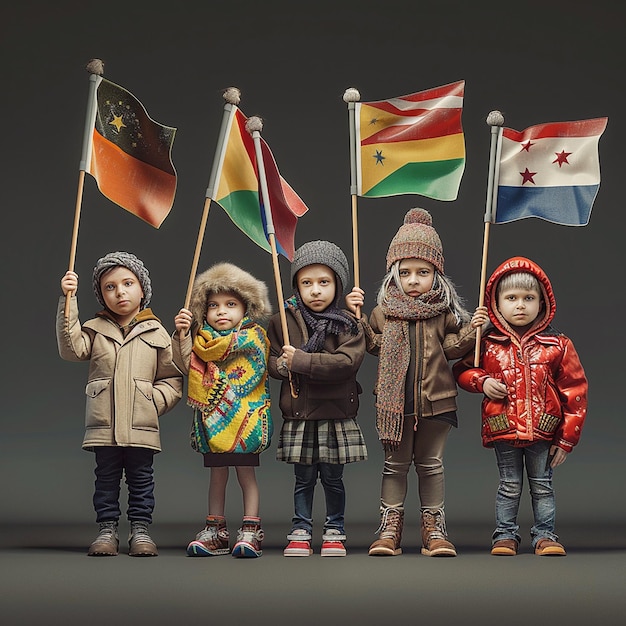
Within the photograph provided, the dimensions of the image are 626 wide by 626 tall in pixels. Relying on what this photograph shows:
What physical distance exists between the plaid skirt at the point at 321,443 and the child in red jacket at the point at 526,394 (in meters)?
0.66

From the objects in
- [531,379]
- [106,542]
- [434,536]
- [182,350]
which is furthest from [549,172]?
[106,542]

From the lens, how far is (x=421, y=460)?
6559 millimetres

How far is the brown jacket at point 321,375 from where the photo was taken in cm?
642

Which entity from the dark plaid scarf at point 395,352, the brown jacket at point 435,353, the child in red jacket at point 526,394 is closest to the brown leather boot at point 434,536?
the child in red jacket at point 526,394

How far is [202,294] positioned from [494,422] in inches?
66.5

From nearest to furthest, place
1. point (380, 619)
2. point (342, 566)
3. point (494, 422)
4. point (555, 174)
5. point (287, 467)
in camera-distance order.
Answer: point (380, 619), point (342, 566), point (494, 422), point (555, 174), point (287, 467)

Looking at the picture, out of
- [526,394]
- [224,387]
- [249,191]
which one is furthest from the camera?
[249,191]

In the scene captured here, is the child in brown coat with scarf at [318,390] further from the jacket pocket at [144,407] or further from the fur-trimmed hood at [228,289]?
the jacket pocket at [144,407]

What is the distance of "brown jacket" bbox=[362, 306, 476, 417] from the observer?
21.3 feet

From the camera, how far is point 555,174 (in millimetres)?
6910

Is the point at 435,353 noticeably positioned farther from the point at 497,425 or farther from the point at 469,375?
the point at 497,425

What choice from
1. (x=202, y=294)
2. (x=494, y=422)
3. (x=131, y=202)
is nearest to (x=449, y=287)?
(x=494, y=422)

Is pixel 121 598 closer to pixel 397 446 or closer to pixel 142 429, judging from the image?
pixel 142 429

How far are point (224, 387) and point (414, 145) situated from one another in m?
1.74
